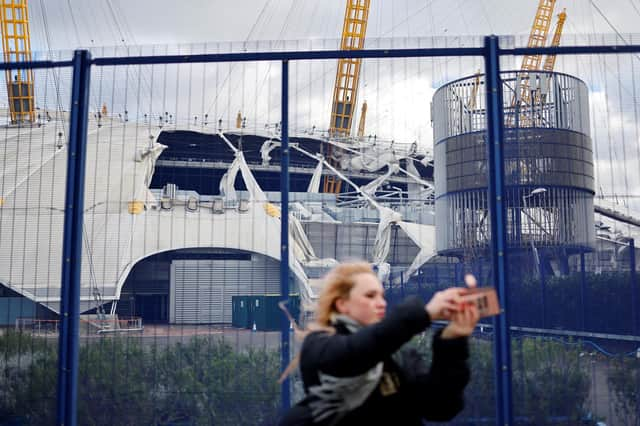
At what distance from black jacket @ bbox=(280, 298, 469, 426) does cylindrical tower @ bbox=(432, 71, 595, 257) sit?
4.64 m

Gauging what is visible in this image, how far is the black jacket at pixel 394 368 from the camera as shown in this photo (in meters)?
1.71

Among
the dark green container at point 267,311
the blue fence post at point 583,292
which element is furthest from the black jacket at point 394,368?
the blue fence post at point 583,292

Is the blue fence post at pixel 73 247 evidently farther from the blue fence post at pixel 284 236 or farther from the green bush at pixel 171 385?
the blue fence post at pixel 284 236

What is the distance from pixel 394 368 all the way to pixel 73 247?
10.8 ft

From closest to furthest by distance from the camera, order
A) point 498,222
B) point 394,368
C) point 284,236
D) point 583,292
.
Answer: point 394,368, point 498,222, point 284,236, point 583,292

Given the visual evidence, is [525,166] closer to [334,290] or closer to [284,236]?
[284,236]

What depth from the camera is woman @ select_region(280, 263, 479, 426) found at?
1702 millimetres

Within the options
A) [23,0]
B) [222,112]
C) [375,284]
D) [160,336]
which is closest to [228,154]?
[222,112]

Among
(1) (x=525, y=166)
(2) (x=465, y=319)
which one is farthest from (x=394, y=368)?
(1) (x=525, y=166)

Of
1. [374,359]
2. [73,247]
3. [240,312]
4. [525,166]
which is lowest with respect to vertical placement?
[240,312]

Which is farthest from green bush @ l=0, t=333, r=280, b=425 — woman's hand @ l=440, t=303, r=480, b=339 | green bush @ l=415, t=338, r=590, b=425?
woman's hand @ l=440, t=303, r=480, b=339

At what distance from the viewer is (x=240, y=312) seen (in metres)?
5.36

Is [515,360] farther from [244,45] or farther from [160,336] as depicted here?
[244,45]

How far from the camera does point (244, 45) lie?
4781 millimetres
